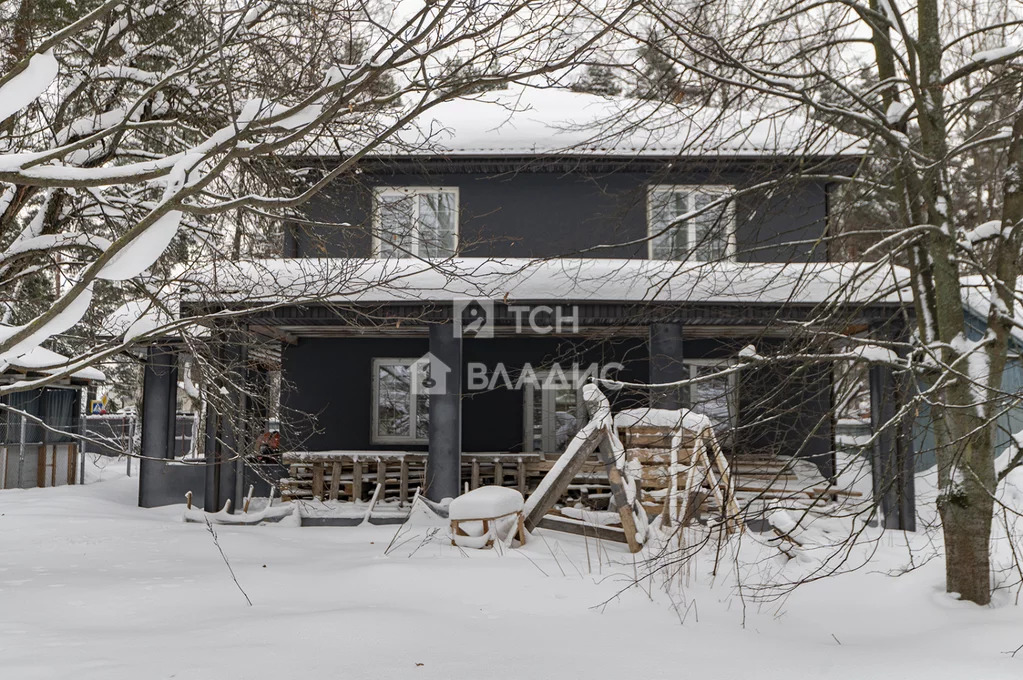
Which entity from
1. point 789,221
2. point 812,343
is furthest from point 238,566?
point 789,221

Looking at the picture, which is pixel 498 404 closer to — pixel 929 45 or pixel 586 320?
pixel 586 320

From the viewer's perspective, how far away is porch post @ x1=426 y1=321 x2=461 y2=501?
1041cm

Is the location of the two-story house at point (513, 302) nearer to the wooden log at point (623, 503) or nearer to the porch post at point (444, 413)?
the porch post at point (444, 413)

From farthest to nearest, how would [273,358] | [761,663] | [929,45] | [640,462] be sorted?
[273,358]
[640,462]
[929,45]
[761,663]

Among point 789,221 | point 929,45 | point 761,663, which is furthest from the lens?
point 789,221

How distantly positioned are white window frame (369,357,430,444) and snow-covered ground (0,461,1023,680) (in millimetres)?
5227

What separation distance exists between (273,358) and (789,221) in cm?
1032

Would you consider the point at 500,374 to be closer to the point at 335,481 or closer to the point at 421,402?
the point at 421,402

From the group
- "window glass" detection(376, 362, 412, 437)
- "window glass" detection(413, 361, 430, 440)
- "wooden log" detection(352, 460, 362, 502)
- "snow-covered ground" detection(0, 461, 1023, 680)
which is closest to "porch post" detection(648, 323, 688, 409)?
"snow-covered ground" detection(0, 461, 1023, 680)

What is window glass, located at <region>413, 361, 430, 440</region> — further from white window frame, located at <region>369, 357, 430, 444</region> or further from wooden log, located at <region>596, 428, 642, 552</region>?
wooden log, located at <region>596, 428, 642, 552</region>

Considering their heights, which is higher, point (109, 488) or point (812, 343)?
point (812, 343)

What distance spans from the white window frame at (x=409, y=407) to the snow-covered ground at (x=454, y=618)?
523 centimetres

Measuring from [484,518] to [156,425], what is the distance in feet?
21.5

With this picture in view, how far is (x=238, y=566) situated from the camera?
761cm
